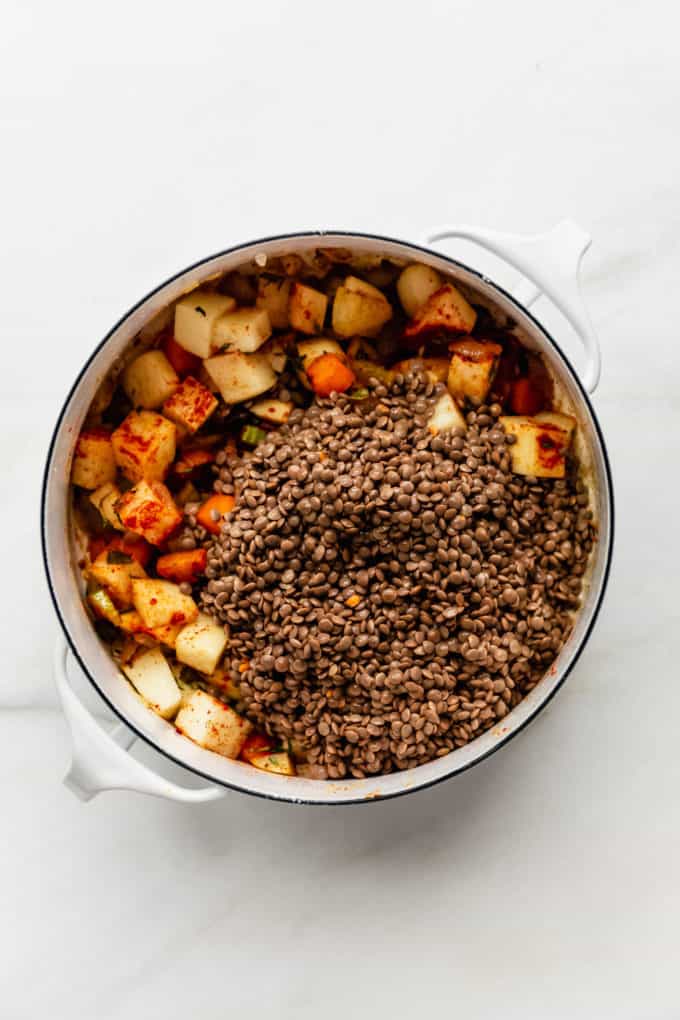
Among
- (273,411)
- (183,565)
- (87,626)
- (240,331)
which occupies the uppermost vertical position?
(240,331)

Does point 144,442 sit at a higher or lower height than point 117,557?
higher

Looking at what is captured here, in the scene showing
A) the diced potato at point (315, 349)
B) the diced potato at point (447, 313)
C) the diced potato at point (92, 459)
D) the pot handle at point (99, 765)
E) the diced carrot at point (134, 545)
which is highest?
the diced potato at point (447, 313)

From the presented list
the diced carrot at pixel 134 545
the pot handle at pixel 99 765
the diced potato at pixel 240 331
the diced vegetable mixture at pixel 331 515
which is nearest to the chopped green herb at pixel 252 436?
the diced vegetable mixture at pixel 331 515

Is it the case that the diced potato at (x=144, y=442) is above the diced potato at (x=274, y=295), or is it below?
below

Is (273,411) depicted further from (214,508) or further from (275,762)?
(275,762)

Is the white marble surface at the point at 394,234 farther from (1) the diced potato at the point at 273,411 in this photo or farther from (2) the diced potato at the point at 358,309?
(1) the diced potato at the point at 273,411

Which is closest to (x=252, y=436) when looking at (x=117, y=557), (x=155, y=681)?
(x=117, y=557)

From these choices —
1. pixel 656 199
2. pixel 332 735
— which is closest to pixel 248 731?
pixel 332 735

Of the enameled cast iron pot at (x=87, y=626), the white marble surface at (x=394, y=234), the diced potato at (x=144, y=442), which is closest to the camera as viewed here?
the enameled cast iron pot at (x=87, y=626)

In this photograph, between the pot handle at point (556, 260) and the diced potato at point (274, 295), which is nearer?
the pot handle at point (556, 260)
